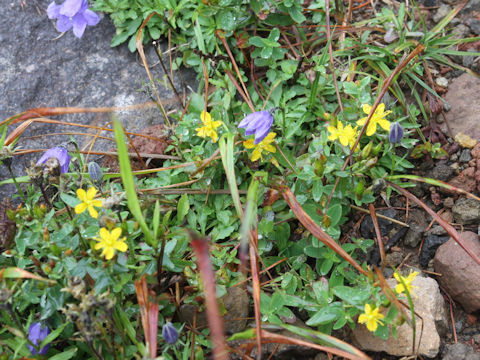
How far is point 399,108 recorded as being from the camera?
100 inches

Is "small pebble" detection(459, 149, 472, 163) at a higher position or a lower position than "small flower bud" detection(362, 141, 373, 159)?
lower

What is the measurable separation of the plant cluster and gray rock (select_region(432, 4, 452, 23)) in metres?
0.13

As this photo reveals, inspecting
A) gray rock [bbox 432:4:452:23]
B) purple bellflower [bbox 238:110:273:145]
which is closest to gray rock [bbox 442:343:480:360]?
purple bellflower [bbox 238:110:273:145]

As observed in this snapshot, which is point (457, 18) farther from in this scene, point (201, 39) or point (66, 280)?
point (66, 280)

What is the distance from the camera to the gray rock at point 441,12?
2.87 metres

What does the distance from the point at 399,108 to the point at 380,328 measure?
117cm

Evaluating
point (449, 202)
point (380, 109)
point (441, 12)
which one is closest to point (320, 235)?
point (380, 109)

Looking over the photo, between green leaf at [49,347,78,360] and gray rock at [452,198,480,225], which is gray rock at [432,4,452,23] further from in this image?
green leaf at [49,347,78,360]

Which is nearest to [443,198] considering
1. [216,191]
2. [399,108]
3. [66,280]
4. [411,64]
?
[399,108]

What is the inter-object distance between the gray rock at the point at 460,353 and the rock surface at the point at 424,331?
0.07 m

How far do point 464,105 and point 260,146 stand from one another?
1.15 m

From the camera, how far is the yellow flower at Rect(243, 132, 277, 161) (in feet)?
7.39

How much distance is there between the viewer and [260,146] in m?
2.28

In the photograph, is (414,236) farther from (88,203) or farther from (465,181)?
(88,203)
